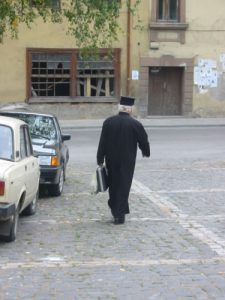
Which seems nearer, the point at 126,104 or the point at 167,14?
the point at 126,104

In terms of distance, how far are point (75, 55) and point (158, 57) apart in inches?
149

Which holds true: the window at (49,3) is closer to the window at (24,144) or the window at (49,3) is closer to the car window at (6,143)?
the window at (24,144)

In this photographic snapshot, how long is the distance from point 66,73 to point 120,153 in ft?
71.8

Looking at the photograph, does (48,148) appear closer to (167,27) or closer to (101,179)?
(101,179)

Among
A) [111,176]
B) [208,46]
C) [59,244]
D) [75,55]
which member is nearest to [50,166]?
[111,176]

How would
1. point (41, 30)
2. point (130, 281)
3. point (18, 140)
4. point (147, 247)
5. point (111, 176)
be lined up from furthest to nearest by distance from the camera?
1. point (41, 30)
2. point (111, 176)
3. point (18, 140)
4. point (147, 247)
5. point (130, 281)

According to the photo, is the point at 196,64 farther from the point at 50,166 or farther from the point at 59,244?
the point at 59,244

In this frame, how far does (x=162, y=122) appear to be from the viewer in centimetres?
3098

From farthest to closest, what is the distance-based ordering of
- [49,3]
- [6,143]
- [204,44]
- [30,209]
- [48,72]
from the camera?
1. [204,44]
2. [48,72]
3. [49,3]
4. [30,209]
5. [6,143]

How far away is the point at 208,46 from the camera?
32.2 meters

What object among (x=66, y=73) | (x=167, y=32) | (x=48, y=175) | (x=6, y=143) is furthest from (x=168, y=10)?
(x=6, y=143)

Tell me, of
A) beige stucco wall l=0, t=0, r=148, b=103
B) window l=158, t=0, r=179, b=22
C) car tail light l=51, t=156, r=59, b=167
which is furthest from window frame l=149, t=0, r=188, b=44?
car tail light l=51, t=156, r=59, b=167

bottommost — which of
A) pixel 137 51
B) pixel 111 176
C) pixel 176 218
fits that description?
pixel 176 218

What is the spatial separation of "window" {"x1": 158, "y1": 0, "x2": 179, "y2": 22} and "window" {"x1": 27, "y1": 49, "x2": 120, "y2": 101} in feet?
8.68
